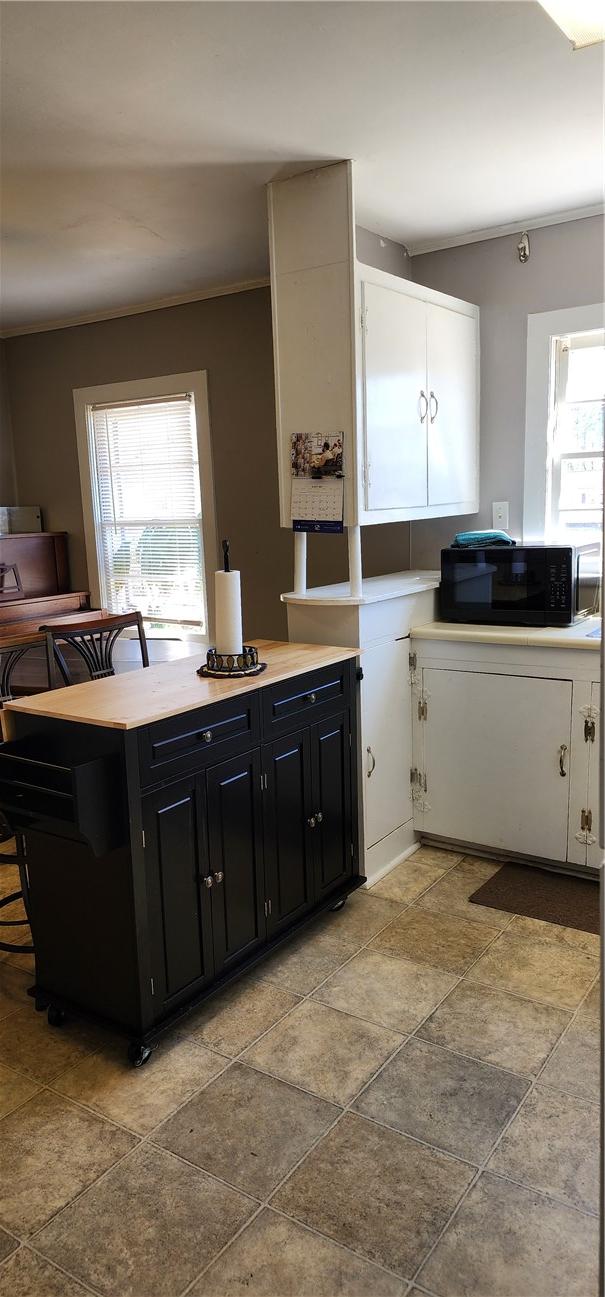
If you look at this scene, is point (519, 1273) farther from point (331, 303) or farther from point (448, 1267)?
point (331, 303)

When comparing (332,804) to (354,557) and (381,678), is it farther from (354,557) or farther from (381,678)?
(354,557)

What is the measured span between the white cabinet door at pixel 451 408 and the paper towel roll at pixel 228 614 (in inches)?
41.3

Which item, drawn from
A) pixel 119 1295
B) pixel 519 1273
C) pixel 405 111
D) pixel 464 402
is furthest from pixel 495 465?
pixel 119 1295

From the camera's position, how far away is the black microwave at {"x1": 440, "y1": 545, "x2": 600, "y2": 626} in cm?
314

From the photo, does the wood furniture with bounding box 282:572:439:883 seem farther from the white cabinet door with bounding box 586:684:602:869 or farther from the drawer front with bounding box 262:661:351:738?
the white cabinet door with bounding box 586:684:602:869

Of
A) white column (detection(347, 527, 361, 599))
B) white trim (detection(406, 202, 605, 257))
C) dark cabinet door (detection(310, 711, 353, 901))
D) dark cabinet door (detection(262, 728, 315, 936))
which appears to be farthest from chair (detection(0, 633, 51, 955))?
white trim (detection(406, 202, 605, 257))

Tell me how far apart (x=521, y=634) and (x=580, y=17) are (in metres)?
1.99

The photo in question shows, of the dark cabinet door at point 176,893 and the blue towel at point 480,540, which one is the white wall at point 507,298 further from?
the dark cabinet door at point 176,893

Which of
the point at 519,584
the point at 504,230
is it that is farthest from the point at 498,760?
the point at 504,230

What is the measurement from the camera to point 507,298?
3.56 m

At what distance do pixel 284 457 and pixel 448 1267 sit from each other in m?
2.28

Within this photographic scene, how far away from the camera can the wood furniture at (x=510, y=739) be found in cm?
304

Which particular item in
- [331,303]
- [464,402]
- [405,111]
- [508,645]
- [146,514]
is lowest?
[508,645]

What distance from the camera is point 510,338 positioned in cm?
359
